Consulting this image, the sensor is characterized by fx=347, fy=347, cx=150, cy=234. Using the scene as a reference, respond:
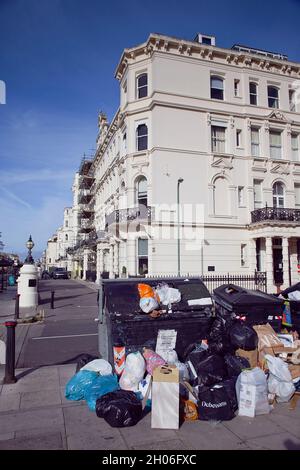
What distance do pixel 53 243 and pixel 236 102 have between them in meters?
106

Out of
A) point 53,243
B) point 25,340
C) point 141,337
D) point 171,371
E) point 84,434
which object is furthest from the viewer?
point 53,243

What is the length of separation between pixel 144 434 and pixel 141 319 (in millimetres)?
1856

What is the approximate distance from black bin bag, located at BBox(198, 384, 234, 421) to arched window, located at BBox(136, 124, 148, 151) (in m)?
21.3

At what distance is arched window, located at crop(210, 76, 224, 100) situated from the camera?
25016 millimetres

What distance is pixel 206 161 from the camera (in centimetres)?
2417

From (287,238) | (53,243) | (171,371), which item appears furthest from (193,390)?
(53,243)

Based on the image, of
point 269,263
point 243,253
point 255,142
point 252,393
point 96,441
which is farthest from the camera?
point 255,142

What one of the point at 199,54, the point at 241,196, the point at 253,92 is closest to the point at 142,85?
the point at 199,54

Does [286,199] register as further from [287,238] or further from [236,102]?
[236,102]

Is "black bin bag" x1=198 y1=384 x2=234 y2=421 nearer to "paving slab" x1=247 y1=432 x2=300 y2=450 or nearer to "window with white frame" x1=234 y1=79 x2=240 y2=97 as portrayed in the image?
"paving slab" x1=247 y1=432 x2=300 y2=450

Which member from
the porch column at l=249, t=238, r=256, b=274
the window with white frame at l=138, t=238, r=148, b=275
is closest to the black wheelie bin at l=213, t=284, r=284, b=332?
the window with white frame at l=138, t=238, r=148, b=275

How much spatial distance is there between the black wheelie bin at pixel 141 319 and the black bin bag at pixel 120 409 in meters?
1.10

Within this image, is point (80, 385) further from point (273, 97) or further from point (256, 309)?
point (273, 97)

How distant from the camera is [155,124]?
23.2 metres
